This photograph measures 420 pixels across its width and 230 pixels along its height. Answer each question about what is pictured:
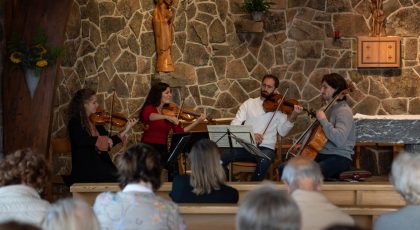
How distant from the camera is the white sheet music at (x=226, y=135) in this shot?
6877 millimetres

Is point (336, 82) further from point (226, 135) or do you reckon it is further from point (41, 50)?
point (41, 50)

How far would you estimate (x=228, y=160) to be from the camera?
7.39m

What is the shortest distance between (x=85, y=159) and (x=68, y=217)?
4420 millimetres

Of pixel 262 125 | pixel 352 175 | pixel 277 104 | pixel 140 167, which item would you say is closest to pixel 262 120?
pixel 262 125

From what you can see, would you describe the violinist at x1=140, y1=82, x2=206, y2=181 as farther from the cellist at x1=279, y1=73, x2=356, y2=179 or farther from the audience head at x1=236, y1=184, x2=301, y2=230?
the audience head at x1=236, y1=184, x2=301, y2=230

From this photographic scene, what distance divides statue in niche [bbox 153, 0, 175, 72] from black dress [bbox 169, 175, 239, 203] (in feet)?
14.5

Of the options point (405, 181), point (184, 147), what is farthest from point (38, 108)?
point (405, 181)

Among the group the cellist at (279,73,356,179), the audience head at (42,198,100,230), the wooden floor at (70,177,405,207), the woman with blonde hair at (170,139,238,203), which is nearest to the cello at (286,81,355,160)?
the cellist at (279,73,356,179)

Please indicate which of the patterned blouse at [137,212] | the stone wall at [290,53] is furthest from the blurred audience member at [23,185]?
the stone wall at [290,53]

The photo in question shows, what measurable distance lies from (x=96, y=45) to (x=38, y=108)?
2.09 meters

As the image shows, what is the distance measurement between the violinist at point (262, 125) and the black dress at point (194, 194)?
238 centimetres

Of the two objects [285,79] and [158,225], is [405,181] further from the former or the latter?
[285,79]

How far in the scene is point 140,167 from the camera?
395 centimetres

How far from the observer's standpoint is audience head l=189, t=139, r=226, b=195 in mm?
4734
